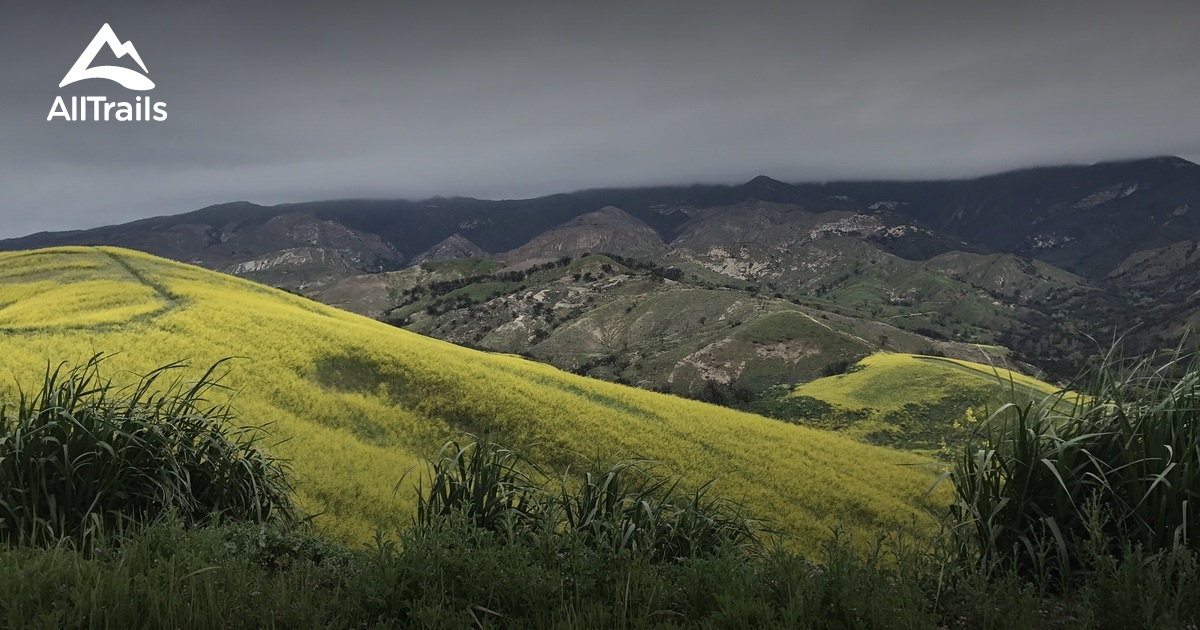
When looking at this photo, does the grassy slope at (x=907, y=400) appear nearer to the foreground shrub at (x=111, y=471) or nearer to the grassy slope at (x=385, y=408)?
the grassy slope at (x=385, y=408)

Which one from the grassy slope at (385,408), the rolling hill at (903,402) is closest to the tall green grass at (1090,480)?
the grassy slope at (385,408)

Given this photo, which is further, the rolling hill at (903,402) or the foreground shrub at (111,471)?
the rolling hill at (903,402)

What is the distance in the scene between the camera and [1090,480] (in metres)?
5.87

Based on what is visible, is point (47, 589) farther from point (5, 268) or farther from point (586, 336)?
point (586, 336)

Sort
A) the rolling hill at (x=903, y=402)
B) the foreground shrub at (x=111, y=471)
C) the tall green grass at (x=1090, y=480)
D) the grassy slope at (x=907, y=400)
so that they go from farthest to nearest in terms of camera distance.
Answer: the grassy slope at (x=907, y=400) → the rolling hill at (x=903, y=402) → the foreground shrub at (x=111, y=471) → the tall green grass at (x=1090, y=480)

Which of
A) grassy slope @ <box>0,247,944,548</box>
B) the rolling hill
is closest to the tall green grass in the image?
grassy slope @ <box>0,247,944,548</box>

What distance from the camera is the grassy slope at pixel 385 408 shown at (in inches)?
593

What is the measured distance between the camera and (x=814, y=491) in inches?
764

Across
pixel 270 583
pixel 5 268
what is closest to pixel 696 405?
pixel 270 583

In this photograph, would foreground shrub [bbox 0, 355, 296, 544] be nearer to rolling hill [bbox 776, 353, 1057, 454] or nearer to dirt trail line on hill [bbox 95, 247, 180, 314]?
dirt trail line on hill [bbox 95, 247, 180, 314]

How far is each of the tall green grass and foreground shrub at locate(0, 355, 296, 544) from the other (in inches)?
298

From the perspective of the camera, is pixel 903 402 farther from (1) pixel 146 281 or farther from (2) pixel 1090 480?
(1) pixel 146 281

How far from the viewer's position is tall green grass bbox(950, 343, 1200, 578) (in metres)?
5.20

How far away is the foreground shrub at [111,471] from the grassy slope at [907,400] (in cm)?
4071
